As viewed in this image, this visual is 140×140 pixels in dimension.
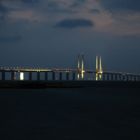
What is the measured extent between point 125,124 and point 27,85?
73.6 metres

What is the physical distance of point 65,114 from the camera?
2873cm

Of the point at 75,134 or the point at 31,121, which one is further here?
the point at 31,121

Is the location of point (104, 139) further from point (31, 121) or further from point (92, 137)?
point (31, 121)

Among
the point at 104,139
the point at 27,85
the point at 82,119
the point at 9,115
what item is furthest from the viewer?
the point at 27,85

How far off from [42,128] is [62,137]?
275 cm

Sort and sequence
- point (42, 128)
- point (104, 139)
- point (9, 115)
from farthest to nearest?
point (9, 115) → point (42, 128) → point (104, 139)

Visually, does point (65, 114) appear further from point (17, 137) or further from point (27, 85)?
point (27, 85)

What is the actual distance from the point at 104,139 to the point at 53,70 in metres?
97.4

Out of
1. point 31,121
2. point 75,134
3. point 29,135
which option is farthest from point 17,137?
point 31,121

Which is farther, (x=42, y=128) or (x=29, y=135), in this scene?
(x=42, y=128)

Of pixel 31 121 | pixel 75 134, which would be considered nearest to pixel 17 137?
pixel 75 134

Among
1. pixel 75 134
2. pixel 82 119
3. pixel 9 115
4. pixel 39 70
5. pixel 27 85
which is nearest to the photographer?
pixel 75 134

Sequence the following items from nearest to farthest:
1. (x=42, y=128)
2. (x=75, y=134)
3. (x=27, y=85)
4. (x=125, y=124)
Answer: (x=75, y=134) → (x=42, y=128) → (x=125, y=124) → (x=27, y=85)

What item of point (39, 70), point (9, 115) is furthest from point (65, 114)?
point (39, 70)
